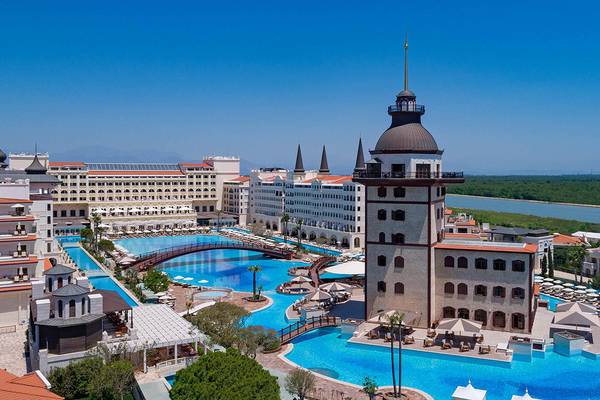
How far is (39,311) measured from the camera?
27.2 meters

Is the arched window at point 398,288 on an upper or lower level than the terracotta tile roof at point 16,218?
lower

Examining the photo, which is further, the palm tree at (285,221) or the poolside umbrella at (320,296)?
the palm tree at (285,221)

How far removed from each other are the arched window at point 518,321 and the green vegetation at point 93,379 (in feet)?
82.1

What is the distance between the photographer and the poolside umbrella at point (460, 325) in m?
34.4

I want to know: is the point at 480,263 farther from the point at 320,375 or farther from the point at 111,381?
the point at 111,381

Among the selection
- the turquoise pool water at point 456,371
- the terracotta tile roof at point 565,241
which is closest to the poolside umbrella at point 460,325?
the turquoise pool water at point 456,371

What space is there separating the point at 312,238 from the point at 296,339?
55.8 metres

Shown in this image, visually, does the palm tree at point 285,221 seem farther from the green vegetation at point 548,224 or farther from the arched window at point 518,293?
the arched window at point 518,293

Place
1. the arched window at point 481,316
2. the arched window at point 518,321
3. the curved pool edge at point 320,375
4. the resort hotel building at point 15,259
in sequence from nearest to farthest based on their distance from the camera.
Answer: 1. the curved pool edge at point 320,375
2. the arched window at point 518,321
3. the arched window at point 481,316
4. the resort hotel building at point 15,259

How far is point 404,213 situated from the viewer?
38.6 metres

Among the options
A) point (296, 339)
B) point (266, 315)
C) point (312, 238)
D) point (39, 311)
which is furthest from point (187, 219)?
point (39, 311)

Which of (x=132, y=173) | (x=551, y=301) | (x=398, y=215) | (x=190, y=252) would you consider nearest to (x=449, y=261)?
(x=398, y=215)

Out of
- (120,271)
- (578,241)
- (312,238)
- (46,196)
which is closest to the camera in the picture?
(46,196)

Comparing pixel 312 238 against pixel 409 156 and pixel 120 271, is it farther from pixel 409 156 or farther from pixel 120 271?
pixel 409 156
